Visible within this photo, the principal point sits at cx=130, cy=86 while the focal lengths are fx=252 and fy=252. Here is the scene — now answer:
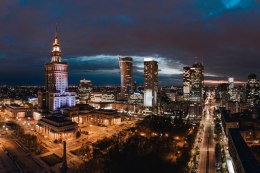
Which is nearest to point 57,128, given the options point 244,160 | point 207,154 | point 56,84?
point 56,84

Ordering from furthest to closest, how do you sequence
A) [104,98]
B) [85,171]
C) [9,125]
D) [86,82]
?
1. [86,82]
2. [104,98]
3. [9,125]
4. [85,171]

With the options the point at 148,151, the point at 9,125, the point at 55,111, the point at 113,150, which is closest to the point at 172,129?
the point at 148,151

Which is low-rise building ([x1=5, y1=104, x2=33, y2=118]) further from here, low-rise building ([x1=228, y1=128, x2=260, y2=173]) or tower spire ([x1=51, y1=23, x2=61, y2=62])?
low-rise building ([x1=228, y1=128, x2=260, y2=173])

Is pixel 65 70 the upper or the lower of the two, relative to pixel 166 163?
upper

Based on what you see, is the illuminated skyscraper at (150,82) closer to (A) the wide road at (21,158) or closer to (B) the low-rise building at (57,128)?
(B) the low-rise building at (57,128)

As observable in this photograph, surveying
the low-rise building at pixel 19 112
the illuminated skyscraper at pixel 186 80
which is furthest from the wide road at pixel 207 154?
the illuminated skyscraper at pixel 186 80

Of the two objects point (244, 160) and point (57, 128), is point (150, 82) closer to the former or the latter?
point (57, 128)

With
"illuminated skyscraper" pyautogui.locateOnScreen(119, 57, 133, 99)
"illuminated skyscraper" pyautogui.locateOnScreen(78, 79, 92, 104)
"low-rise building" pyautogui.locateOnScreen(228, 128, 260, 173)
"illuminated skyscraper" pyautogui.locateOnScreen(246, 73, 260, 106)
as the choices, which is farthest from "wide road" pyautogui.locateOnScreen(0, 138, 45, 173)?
"illuminated skyscraper" pyautogui.locateOnScreen(246, 73, 260, 106)

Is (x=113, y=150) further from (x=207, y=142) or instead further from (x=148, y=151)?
(x=207, y=142)
